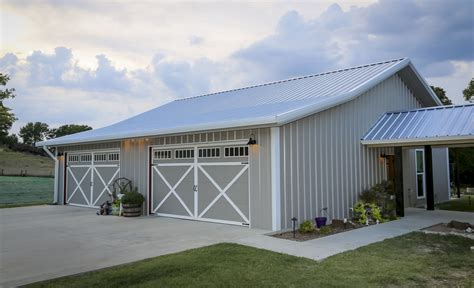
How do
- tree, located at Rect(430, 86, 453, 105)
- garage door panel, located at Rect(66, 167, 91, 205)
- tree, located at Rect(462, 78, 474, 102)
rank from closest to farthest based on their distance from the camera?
garage door panel, located at Rect(66, 167, 91, 205)
tree, located at Rect(462, 78, 474, 102)
tree, located at Rect(430, 86, 453, 105)

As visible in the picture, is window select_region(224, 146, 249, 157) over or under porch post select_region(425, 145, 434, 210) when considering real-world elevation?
over

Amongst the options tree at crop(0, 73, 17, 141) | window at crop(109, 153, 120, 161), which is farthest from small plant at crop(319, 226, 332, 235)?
tree at crop(0, 73, 17, 141)

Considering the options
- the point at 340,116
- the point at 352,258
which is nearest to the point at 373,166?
the point at 340,116

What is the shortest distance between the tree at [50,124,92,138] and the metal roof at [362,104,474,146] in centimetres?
7355

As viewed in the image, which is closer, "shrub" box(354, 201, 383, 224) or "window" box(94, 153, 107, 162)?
"shrub" box(354, 201, 383, 224)

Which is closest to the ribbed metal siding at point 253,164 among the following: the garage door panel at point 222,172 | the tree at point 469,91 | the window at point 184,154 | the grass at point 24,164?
the window at point 184,154

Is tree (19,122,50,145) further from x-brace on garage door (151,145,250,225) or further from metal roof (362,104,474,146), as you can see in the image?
metal roof (362,104,474,146)

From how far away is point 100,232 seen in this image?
917 centimetres

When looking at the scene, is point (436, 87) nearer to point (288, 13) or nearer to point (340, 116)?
point (288, 13)

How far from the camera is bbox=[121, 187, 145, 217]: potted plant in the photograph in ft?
38.9

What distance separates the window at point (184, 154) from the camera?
11.2 m

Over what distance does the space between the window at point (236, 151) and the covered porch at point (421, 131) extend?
152 inches

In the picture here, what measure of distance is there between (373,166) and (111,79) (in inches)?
568

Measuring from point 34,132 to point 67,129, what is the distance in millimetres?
9364
